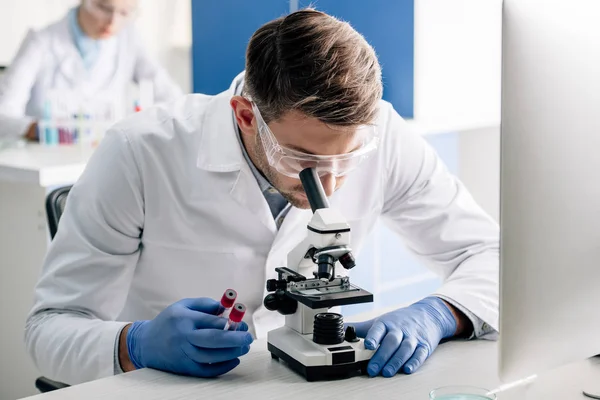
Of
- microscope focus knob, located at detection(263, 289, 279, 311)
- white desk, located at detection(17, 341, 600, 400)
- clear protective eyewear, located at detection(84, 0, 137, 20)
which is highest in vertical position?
clear protective eyewear, located at detection(84, 0, 137, 20)

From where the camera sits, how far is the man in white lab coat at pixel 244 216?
153 cm

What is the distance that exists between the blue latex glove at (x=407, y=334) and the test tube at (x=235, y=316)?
23 cm

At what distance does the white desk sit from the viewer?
133 cm

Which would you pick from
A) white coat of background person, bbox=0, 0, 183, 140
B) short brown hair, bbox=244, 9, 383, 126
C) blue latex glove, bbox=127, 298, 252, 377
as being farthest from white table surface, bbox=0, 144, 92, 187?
blue latex glove, bbox=127, 298, 252, 377

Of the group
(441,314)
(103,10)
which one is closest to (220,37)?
(103,10)

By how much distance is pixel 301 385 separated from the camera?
138 centimetres

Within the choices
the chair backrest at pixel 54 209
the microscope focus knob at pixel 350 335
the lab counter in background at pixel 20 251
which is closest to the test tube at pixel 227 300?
the microscope focus knob at pixel 350 335

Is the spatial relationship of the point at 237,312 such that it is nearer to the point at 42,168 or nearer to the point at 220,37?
the point at 42,168

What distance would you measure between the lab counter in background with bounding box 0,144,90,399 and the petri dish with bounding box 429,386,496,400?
2113mm

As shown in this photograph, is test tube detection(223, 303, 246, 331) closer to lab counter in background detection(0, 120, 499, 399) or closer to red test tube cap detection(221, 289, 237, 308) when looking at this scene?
red test tube cap detection(221, 289, 237, 308)

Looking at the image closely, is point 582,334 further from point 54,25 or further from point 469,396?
point 54,25

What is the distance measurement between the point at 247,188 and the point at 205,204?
0.35 feet

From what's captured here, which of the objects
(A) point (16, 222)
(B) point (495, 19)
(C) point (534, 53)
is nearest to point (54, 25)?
(A) point (16, 222)

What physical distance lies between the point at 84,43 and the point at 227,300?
333cm
